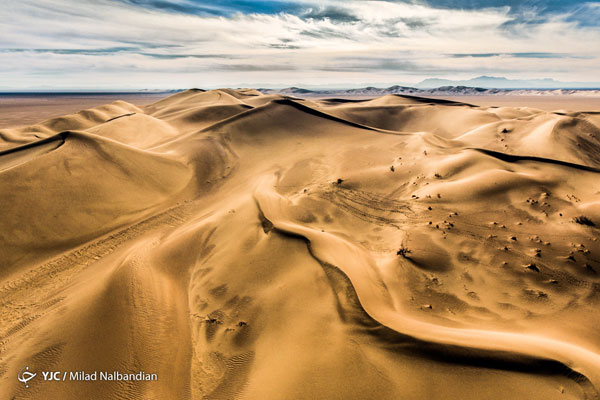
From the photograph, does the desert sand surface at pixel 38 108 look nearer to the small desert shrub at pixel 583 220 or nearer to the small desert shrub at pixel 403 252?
the small desert shrub at pixel 403 252

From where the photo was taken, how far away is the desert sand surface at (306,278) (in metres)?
4.00

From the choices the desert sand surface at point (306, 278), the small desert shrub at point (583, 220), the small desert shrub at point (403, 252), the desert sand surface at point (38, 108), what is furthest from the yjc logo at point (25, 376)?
the desert sand surface at point (38, 108)

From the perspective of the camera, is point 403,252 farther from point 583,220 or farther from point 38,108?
point 38,108

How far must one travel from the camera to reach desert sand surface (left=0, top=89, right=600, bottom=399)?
4.00 meters

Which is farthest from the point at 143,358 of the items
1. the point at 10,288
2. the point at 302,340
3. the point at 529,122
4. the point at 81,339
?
the point at 529,122

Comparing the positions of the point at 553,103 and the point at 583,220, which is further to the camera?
the point at 553,103

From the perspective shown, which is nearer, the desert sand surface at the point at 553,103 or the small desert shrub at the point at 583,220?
the small desert shrub at the point at 583,220

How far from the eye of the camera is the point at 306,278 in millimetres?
5781

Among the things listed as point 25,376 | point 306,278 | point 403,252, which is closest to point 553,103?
point 403,252

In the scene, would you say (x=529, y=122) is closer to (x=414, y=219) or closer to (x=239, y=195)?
(x=414, y=219)

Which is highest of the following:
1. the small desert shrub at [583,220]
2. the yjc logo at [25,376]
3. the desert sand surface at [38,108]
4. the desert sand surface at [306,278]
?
the small desert shrub at [583,220]

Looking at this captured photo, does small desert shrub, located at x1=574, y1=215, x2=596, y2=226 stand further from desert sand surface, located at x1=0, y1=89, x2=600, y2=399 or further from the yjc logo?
the yjc logo

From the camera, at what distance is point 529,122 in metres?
19.5

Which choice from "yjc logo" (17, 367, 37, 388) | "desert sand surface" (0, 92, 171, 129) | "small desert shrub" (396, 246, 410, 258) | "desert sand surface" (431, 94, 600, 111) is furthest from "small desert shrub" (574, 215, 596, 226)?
"desert sand surface" (431, 94, 600, 111)
